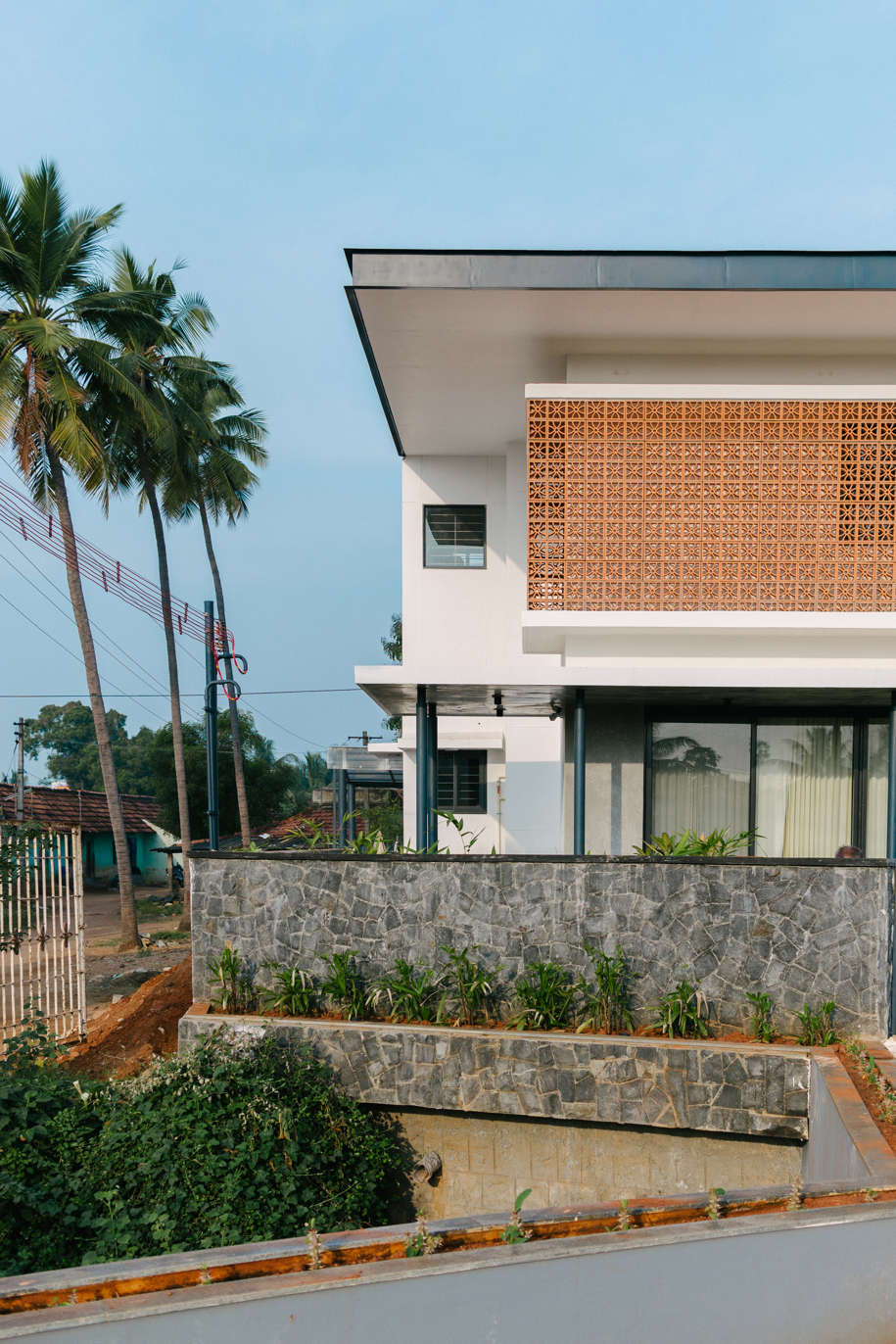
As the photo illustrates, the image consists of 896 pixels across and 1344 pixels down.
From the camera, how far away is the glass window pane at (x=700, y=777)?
38.6 ft

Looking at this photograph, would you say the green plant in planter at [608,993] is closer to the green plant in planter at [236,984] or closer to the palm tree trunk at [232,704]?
the green plant in planter at [236,984]

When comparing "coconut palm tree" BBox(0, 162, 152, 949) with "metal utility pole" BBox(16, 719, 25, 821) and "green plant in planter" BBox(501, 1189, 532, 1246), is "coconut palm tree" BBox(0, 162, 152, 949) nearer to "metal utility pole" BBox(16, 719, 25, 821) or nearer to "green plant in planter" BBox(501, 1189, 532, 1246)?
"metal utility pole" BBox(16, 719, 25, 821)

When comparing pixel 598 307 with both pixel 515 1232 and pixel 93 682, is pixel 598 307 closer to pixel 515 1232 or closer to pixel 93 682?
pixel 515 1232

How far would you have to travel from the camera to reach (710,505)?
10508 mm

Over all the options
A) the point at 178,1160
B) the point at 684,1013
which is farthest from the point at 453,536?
the point at 178,1160

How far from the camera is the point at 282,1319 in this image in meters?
3.98

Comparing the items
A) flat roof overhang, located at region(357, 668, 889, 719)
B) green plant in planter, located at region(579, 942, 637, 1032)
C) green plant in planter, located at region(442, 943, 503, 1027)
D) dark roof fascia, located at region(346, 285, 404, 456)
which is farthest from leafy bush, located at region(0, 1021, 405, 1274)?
dark roof fascia, located at region(346, 285, 404, 456)

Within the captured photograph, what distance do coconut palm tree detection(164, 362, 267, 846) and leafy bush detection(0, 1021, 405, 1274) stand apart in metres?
16.9

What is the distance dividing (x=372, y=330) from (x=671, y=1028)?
7.65 metres

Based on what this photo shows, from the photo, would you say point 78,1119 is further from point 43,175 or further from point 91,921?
point 91,921

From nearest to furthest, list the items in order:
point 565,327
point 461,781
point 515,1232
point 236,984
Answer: point 515,1232, point 236,984, point 565,327, point 461,781

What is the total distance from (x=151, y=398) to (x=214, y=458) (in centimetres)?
475

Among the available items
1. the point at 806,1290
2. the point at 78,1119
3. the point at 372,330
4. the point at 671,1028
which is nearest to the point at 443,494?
the point at 372,330

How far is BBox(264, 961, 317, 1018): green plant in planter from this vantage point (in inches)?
353
